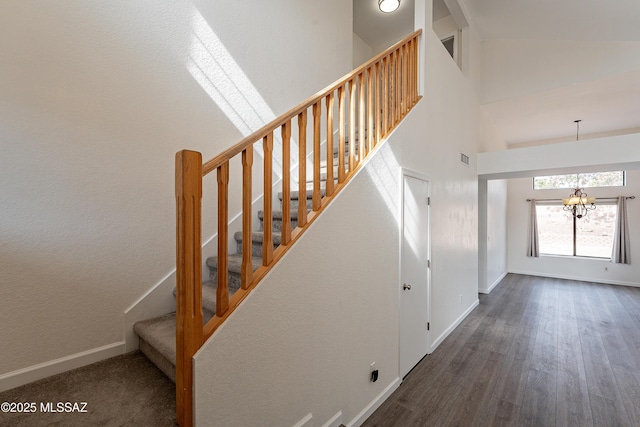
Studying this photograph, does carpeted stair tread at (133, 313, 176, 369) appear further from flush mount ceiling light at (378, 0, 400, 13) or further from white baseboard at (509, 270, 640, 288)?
white baseboard at (509, 270, 640, 288)

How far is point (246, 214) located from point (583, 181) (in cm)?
958

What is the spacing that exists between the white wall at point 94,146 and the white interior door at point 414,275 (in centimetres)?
187

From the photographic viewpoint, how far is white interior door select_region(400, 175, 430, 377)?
2820 mm

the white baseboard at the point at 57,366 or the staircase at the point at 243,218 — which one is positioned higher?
the staircase at the point at 243,218

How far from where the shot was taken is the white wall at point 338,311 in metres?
1.40

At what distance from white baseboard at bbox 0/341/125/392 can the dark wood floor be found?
6.38 ft

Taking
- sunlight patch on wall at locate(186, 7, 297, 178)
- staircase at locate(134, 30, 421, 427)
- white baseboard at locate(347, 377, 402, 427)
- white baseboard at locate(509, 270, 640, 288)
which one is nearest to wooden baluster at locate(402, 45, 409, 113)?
staircase at locate(134, 30, 421, 427)

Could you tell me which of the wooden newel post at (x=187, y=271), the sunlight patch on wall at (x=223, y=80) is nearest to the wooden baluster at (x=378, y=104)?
the sunlight patch on wall at (x=223, y=80)

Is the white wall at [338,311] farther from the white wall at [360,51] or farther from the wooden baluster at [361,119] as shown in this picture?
the white wall at [360,51]

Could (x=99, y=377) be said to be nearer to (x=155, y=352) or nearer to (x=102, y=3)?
(x=155, y=352)

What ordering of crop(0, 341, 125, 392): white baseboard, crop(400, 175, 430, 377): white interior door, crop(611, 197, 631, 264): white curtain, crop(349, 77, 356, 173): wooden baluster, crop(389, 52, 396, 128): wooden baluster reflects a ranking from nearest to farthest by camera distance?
crop(0, 341, 125, 392): white baseboard
crop(349, 77, 356, 173): wooden baluster
crop(389, 52, 396, 128): wooden baluster
crop(400, 175, 430, 377): white interior door
crop(611, 197, 631, 264): white curtain

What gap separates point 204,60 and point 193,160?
1.67 metres

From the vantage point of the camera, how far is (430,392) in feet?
8.65

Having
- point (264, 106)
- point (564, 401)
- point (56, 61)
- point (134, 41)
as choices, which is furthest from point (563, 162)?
point (56, 61)
